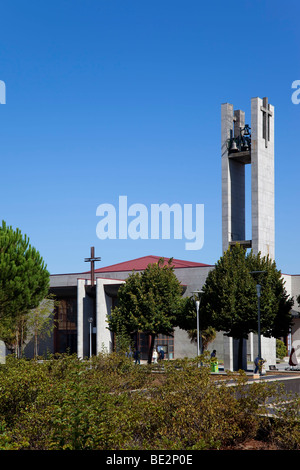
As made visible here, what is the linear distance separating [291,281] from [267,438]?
53.1m

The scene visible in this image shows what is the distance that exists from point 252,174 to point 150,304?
1223cm

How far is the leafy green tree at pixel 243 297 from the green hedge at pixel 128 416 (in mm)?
24266

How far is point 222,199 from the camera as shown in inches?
1911

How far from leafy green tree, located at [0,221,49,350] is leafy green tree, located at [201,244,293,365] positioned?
45.2 feet

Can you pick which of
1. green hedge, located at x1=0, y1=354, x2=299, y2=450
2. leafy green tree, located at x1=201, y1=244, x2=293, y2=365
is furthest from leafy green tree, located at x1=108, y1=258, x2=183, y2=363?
green hedge, located at x1=0, y1=354, x2=299, y2=450

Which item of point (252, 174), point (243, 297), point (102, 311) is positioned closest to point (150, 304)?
point (243, 297)

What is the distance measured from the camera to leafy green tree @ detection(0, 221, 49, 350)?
3177 centimetres

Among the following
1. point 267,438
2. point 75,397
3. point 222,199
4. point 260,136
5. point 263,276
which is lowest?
point 267,438

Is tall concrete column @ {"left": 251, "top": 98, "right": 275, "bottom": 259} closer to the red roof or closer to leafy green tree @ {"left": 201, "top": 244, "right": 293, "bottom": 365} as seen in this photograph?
leafy green tree @ {"left": 201, "top": 244, "right": 293, "bottom": 365}

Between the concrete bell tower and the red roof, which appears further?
the red roof

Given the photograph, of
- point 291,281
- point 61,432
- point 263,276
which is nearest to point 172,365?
point 61,432

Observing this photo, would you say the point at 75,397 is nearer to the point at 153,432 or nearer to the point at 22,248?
the point at 153,432

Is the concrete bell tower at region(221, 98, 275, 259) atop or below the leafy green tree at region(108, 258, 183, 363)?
atop
